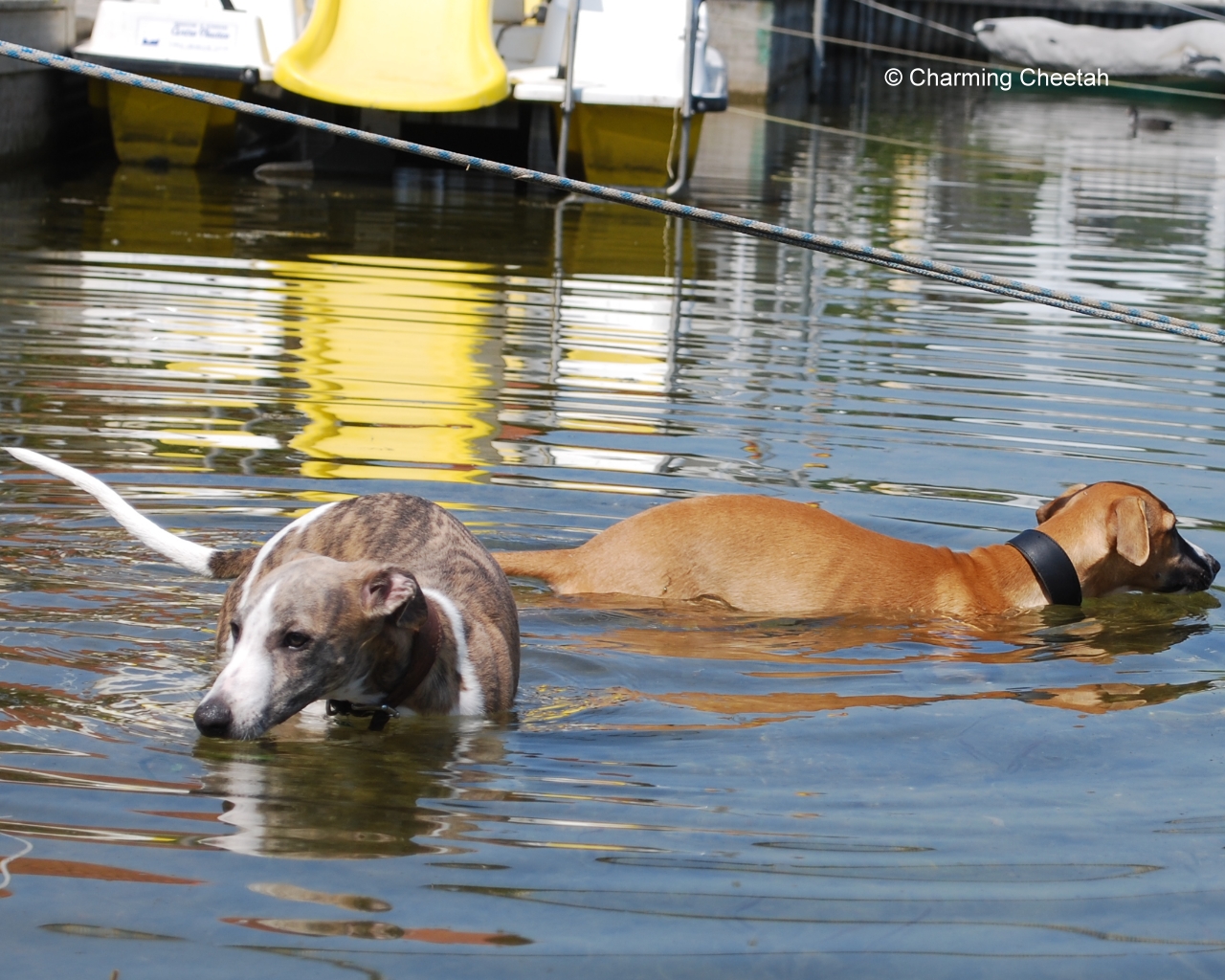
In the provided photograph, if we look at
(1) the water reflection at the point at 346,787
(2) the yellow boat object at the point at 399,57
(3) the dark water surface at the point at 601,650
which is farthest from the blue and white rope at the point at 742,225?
(2) the yellow boat object at the point at 399,57

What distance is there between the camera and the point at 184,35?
14461 millimetres

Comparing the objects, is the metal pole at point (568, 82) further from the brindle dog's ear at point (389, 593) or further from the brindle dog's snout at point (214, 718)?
the brindle dog's snout at point (214, 718)

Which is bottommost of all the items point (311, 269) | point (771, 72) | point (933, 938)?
point (933, 938)

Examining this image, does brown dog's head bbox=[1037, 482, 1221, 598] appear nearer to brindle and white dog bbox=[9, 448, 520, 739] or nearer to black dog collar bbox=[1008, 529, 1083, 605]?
black dog collar bbox=[1008, 529, 1083, 605]

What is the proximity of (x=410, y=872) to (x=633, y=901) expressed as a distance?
17.6 inches

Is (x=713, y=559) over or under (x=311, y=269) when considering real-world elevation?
under

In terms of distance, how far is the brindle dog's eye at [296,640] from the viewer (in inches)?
144

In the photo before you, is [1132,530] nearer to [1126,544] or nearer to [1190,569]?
[1126,544]

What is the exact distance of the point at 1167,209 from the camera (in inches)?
637

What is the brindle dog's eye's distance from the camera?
365 centimetres

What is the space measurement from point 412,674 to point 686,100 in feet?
37.5

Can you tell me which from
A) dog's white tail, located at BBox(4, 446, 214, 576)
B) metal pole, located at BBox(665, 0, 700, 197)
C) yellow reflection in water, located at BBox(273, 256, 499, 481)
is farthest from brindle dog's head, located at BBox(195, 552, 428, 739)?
metal pole, located at BBox(665, 0, 700, 197)

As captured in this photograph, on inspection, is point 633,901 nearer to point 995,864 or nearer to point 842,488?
point 995,864

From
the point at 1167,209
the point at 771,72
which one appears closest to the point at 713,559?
the point at 1167,209
